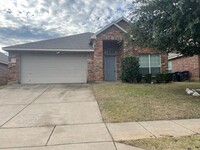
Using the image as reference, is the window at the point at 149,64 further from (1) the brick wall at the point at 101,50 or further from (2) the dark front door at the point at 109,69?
(2) the dark front door at the point at 109,69

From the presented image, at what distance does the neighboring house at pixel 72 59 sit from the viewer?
20.5m

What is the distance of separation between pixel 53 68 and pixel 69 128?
46.6ft

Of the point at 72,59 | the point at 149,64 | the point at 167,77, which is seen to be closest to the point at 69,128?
the point at 72,59

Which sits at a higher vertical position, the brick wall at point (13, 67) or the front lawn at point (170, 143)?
the brick wall at point (13, 67)

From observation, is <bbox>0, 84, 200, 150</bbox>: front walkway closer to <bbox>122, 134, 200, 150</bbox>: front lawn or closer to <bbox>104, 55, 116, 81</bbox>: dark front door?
<bbox>122, 134, 200, 150</bbox>: front lawn

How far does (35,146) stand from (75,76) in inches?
617

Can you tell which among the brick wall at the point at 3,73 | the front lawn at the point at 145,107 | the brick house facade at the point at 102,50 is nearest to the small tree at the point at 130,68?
the brick house facade at the point at 102,50

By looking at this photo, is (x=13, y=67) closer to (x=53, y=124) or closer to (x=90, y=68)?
(x=90, y=68)

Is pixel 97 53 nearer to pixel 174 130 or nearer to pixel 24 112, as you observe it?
pixel 24 112

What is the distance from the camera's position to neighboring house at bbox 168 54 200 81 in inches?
926

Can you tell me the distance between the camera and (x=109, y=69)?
22.3 m

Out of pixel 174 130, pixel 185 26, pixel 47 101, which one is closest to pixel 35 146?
pixel 174 130

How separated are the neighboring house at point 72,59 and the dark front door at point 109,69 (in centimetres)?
29

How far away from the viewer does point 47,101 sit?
1223 centimetres
